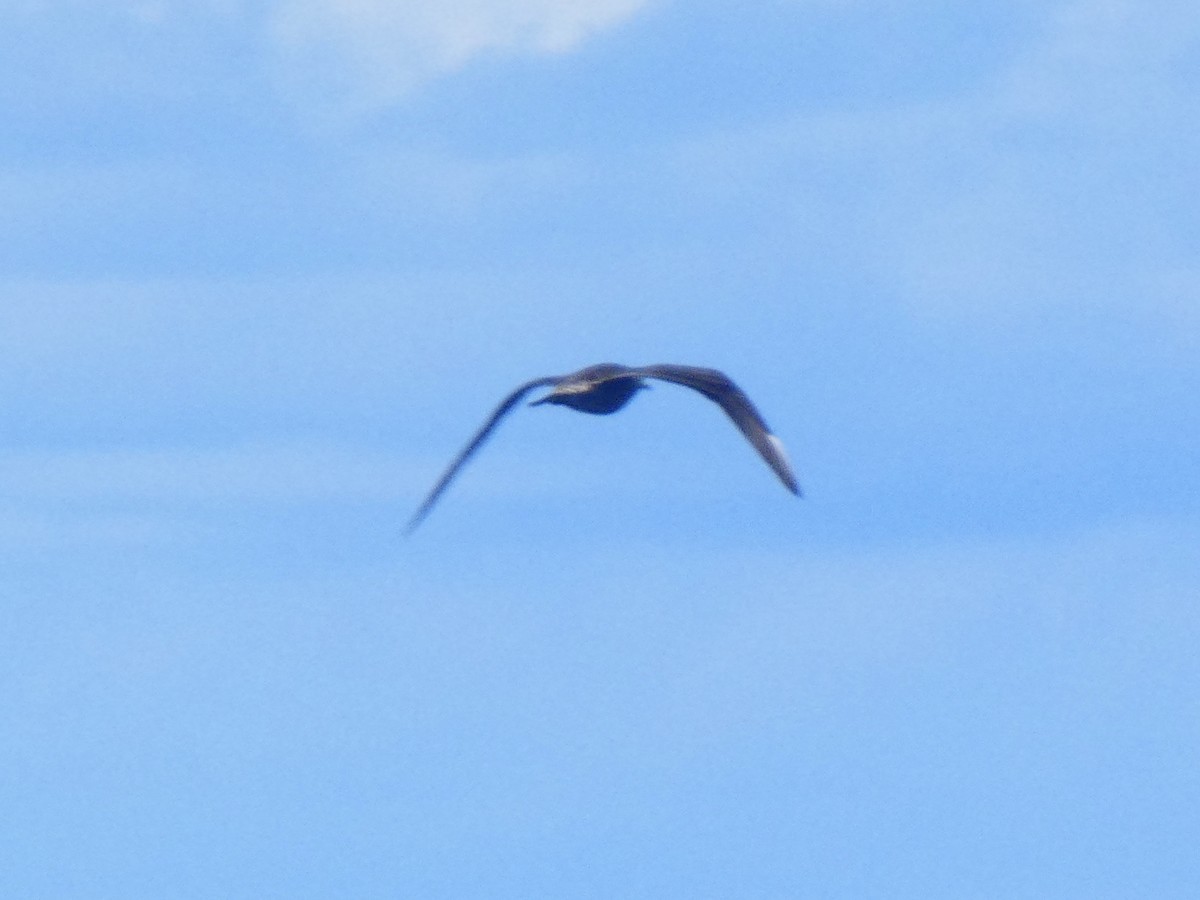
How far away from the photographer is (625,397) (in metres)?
44.4

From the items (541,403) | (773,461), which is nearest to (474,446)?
(541,403)

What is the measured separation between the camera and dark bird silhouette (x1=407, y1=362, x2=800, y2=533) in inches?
1618

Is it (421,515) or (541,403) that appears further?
(541,403)

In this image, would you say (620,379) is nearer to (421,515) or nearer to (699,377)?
(699,377)

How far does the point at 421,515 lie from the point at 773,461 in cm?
544

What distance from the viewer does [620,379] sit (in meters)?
43.9

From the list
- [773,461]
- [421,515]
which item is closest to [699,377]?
[773,461]

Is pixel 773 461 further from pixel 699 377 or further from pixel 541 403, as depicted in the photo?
pixel 541 403

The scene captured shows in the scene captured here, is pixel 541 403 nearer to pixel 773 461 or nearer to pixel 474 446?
pixel 474 446

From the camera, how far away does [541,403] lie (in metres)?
43.9

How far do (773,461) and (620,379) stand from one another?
4384mm

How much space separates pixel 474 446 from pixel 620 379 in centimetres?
288

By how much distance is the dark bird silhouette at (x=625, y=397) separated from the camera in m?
41.1

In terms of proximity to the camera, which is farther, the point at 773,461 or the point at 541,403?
the point at 541,403
